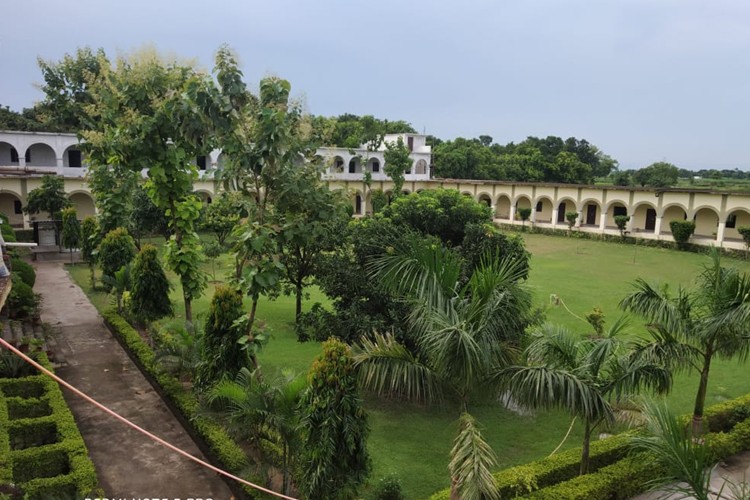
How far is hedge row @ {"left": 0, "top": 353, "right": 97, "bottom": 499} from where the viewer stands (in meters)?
6.43

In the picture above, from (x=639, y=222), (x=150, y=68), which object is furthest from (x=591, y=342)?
(x=639, y=222)

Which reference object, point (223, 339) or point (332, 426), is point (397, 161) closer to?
point (223, 339)

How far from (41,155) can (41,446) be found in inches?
1264

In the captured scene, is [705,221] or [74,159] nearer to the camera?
[705,221]

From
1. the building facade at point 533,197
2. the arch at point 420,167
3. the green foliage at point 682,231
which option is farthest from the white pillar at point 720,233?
the arch at point 420,167

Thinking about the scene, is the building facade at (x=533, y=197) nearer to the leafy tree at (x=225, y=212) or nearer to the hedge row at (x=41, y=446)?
the leafy tree at (x=225, y=212)

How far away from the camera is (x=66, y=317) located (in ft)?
48.5

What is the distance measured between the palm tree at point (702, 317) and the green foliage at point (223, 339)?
17.8 ft

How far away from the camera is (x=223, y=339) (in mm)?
8000

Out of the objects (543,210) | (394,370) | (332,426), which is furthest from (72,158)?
(394,370)

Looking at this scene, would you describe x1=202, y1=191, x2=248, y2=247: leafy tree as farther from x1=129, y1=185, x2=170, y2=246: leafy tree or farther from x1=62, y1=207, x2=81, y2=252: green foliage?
x1=62, y1=207, x2=81, y2=252: green foliage

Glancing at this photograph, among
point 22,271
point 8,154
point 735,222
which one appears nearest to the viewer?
point 22,271

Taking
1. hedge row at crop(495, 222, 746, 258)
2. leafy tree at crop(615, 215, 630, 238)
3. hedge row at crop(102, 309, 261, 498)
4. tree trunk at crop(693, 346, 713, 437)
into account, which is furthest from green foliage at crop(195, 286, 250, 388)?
leafy tree at crop(615, 215, 630, 238)

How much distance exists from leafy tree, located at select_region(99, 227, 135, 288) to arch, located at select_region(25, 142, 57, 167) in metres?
23.7
